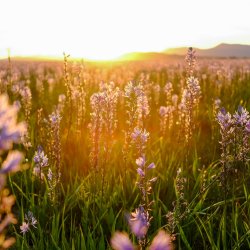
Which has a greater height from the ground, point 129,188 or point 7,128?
point 7,128

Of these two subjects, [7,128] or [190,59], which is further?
[190,59]

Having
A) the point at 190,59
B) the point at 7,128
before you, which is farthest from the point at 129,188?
the point at 7,128

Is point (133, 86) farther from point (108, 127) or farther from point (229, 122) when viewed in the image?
point (229, 122)

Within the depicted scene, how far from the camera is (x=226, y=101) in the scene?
7.35 meters

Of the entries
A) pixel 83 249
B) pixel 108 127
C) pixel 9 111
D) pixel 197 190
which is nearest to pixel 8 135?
pixel 9 111

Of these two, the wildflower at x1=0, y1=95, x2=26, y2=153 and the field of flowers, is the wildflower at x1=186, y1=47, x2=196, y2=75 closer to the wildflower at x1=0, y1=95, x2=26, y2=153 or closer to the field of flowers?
the field of flowers

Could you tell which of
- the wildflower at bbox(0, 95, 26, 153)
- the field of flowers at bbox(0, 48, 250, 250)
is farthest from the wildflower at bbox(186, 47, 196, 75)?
the wildflower at bbox(0, 95, 26, 153)

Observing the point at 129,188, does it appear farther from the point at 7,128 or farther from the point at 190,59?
the point at 7,128

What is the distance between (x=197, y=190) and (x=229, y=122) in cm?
131

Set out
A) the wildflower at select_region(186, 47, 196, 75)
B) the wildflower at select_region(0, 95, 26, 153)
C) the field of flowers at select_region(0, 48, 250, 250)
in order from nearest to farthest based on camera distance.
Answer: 1. the wildflower at select_region(0, 95, 26, 153)
2. the field of flowers at select_region(0, 48, 250, 250)
3. the wildflower at select_region(186, 47, 196, 75)

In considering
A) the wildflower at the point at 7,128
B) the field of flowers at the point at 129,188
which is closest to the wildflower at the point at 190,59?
the field of flowers at the point at 129,188

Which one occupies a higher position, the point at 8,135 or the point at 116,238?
the point at 8,135

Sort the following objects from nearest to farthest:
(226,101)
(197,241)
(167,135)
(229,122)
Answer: (229,122) → (197,241) → (167,135) → (226,101)

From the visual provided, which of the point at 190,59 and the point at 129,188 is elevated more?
the point at 190,59
